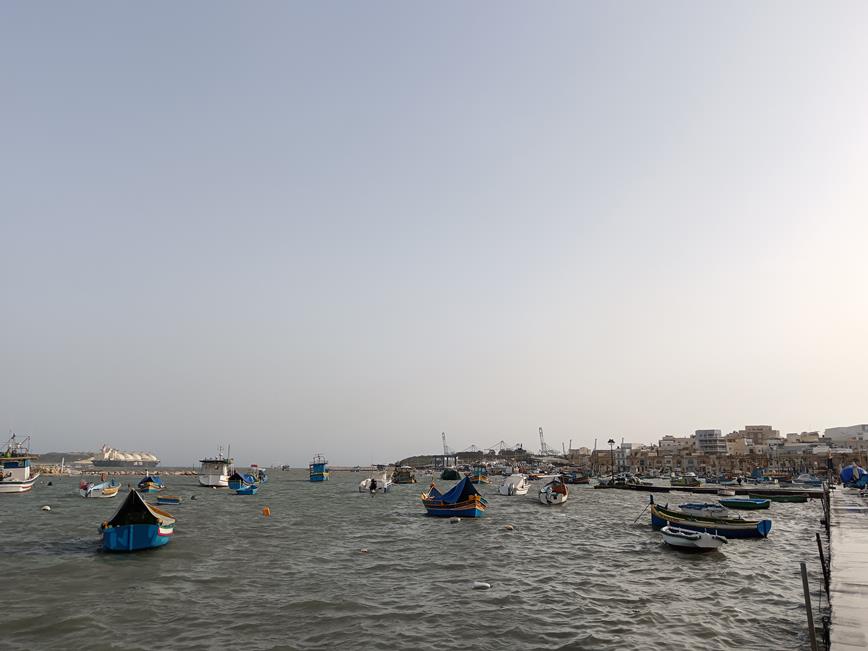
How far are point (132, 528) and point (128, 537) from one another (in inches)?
20.2

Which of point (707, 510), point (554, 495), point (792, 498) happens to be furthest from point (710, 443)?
point (707, 510)

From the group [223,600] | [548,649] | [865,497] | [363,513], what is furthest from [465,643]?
[865,497]

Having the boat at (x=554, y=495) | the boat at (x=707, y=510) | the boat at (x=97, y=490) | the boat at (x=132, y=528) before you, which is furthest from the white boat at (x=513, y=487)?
the boat at (x=132, y=528)

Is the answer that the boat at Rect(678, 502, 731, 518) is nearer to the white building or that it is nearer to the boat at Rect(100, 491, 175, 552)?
the boat at Rect(100, 491, 175, 552)

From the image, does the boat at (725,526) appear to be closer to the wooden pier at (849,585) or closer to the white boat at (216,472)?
the wooden pier at (849,585)

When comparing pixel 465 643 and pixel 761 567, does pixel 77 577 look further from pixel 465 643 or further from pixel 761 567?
pixel 761 567

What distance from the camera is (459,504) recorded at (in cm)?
4938

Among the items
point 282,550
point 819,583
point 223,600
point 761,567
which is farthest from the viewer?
point 282,550

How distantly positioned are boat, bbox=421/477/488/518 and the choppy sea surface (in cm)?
670

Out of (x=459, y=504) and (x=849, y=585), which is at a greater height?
(x=849, y=585)

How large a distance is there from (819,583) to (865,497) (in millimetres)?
49246

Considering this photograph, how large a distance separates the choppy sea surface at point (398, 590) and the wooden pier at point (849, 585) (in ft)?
5.21

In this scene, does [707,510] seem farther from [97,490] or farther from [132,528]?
[97,490]

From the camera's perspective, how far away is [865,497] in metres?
61.3
